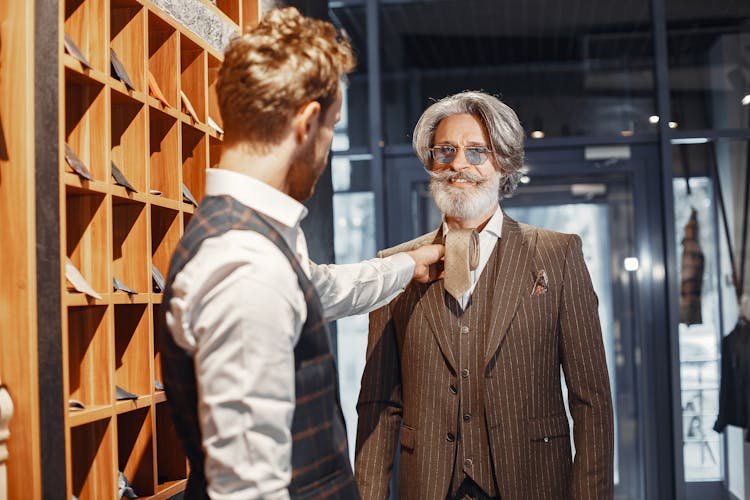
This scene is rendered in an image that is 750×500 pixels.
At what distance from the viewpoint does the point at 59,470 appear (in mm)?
1817

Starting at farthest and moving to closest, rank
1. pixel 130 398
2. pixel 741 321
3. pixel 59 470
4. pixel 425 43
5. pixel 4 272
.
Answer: pixel 425 43 → pixel 741 321 → pixel 130 398 → pixel 59 470 → pixel 4 272

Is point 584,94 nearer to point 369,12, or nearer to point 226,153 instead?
point 369,12

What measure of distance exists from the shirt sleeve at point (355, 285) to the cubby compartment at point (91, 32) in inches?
29.1

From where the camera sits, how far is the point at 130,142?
7.50 feet

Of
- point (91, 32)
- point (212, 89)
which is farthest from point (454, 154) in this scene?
point (91, 32)

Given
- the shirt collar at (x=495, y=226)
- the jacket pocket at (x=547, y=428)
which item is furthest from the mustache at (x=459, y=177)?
the jacket pocket at (x=547, y=428)

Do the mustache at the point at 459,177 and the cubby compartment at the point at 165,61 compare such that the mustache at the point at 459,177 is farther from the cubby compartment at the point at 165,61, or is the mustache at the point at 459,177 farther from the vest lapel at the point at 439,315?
the cubby compartment at the point at 165,61

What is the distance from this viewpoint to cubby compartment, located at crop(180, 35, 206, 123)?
2689 mm

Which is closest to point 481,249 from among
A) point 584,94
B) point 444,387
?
point 444,387

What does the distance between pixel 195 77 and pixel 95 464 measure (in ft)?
3.99

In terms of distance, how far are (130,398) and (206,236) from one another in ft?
3.44

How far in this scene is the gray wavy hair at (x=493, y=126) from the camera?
2434 millimetres

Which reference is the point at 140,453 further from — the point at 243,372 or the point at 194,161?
the point at 243,372

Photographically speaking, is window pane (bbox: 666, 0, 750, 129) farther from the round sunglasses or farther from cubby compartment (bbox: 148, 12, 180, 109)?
cubby compartment (bbox: 148, 12, 180, 109)
